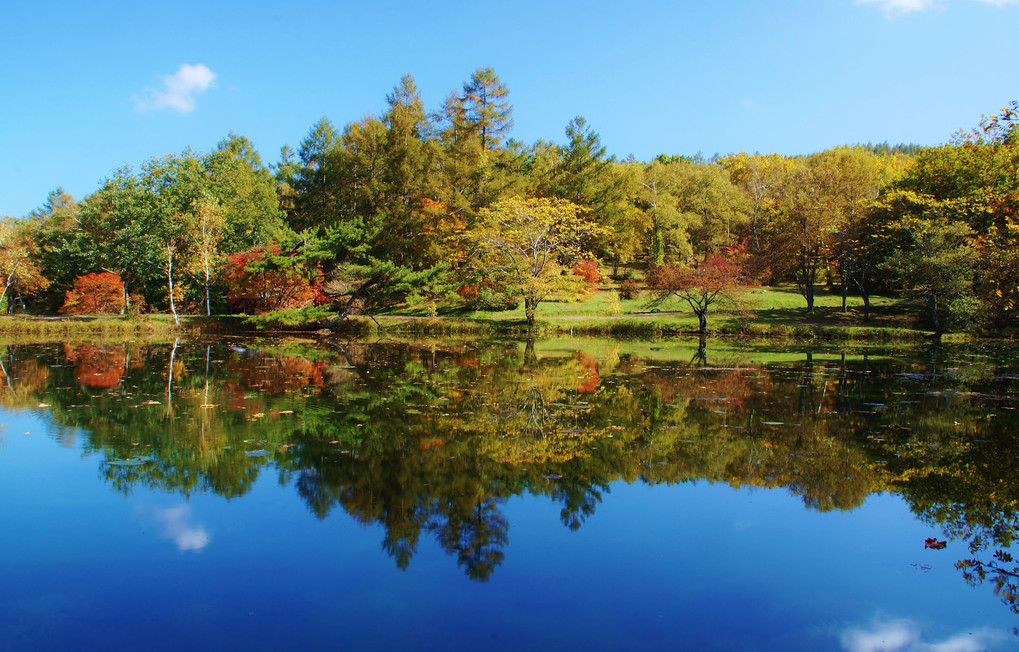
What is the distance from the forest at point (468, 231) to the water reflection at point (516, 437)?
582 inches

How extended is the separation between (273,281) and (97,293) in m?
11.2

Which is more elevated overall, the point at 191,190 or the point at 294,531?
the point at 191,190

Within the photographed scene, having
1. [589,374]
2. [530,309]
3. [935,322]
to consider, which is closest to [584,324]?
[530,309]

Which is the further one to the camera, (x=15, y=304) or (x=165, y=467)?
(x=15, y=304)

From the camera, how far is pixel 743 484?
7.34 m

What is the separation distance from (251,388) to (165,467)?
20.5 feet

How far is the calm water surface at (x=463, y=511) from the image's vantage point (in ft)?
14.2

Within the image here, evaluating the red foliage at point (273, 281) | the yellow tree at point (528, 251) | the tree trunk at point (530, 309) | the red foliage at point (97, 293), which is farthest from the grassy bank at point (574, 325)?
the red foliage at point (97, 293)

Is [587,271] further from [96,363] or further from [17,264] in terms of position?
[17,264]

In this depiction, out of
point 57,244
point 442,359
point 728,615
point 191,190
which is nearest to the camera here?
point 728,615

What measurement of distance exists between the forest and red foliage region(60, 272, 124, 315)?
4.8 inches

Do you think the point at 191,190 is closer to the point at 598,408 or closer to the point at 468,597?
the point at 598,408

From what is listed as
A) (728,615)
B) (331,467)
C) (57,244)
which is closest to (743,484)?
(728,615)

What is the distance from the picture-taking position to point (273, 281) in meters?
34.8
